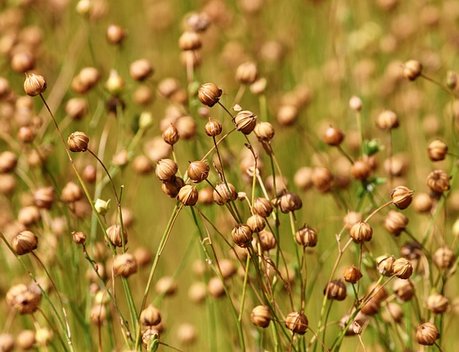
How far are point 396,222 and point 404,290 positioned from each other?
14 centimetres

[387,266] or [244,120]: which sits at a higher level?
[244,120]

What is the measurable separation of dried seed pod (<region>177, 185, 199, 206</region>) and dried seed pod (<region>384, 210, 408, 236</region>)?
48cm

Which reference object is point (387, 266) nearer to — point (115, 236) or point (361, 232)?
point (361, 232)

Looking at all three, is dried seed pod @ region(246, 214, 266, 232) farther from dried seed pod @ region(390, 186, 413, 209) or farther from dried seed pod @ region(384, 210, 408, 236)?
dried seed pod @ region(384, 210, 408, 236)

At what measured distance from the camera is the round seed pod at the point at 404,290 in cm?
165

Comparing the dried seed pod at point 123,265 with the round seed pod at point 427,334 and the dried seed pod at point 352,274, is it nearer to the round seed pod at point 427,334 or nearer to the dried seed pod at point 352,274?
the dried seed pod at point 352,274

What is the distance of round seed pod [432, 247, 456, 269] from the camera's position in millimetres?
1688

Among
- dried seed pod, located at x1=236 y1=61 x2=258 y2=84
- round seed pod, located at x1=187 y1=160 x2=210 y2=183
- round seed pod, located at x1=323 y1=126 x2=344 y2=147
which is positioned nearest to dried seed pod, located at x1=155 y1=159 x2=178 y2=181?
round seed pod, located at x1=187 y1=160 x2=210 y2=183

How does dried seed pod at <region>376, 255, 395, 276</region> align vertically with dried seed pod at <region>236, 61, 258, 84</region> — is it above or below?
below

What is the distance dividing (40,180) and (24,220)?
0.36m

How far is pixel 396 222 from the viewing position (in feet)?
5.46

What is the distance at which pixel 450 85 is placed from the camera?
1854 millimetres

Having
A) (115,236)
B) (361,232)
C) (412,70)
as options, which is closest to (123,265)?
(115,236)

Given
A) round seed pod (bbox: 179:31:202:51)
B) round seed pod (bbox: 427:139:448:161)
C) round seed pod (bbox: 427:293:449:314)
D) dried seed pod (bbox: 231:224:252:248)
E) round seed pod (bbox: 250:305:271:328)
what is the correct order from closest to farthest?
dried seed pod (bbox: 231:224:252:248) < round seed pod (bbox: 250:305:271:328) < round seed pod (bbox: 427:293:449:314) < round seed pod (bbox: 427:139:448:161) < round seed pod (bbox: 179:31:202:51)
